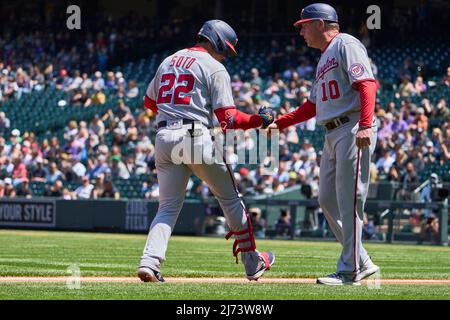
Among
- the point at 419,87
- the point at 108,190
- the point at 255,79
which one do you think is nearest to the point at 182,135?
the point at 108,190

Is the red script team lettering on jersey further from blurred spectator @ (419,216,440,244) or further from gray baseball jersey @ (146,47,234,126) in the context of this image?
blurred spectator @ (419,216,440,244)

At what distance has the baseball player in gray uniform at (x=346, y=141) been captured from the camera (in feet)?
26.2

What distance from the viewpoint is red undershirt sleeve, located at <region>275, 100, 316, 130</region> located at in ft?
28.5

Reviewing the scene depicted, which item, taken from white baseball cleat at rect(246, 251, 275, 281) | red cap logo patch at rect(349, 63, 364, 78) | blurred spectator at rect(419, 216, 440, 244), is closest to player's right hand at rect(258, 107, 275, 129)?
red cap logo patch at rect(349, 63, 364, 78)

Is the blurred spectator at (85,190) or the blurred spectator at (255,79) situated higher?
the blurred spectator at (255,79)

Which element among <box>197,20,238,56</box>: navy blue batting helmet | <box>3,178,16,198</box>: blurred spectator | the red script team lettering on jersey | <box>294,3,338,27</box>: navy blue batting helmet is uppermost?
<box>294,3,338,27</box>: navy blue batting helmet

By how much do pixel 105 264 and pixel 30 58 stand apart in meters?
24.7

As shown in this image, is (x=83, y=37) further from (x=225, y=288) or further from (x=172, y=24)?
(x=225, y=288)

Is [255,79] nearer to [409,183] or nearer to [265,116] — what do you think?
[409,183]

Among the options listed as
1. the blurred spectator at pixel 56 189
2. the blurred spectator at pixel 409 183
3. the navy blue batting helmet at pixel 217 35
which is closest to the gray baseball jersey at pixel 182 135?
the navy blue batting helmet at pixel 217 35

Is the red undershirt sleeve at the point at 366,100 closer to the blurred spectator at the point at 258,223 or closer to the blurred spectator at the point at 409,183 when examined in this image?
the blurred spectator at the point at 409,183

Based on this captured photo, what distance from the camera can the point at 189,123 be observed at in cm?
808

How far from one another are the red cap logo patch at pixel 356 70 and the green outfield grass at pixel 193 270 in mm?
1613
